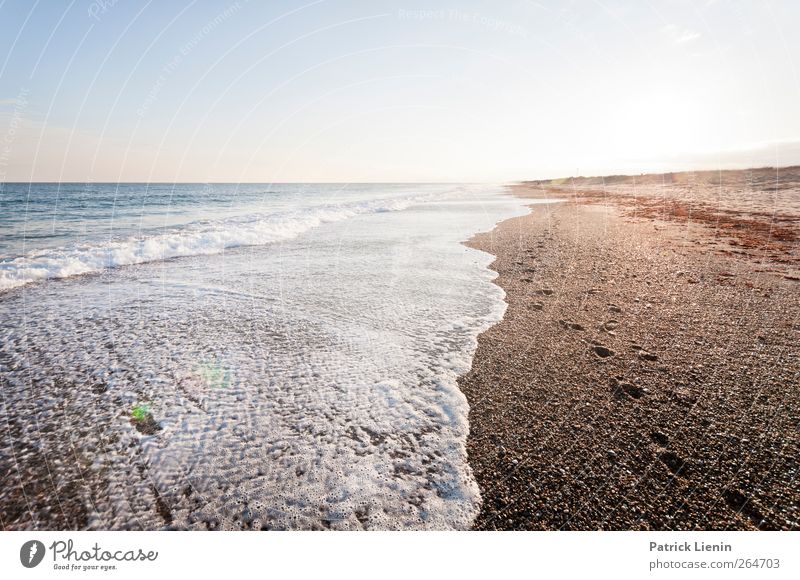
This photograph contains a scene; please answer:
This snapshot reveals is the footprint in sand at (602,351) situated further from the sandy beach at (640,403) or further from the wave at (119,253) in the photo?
the wave at (119,253)

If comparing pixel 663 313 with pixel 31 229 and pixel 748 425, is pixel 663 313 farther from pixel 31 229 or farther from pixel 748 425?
pixel 31 229

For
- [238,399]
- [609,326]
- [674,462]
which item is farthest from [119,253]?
[674,462]

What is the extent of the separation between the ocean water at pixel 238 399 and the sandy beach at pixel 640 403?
2.03ft

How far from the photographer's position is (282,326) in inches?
302

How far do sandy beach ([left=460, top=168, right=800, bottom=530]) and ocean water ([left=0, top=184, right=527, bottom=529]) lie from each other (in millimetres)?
619

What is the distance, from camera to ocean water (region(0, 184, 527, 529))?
350 centimetres

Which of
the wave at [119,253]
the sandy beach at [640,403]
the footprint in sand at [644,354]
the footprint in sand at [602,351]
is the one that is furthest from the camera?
the wave at [119,253]

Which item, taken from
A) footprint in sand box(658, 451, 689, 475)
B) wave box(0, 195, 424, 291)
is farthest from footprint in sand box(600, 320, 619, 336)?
wave box(0, 195, 424, 291)

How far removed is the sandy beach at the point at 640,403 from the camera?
11.0ft

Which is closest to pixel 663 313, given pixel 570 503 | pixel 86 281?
pixel 570 503
